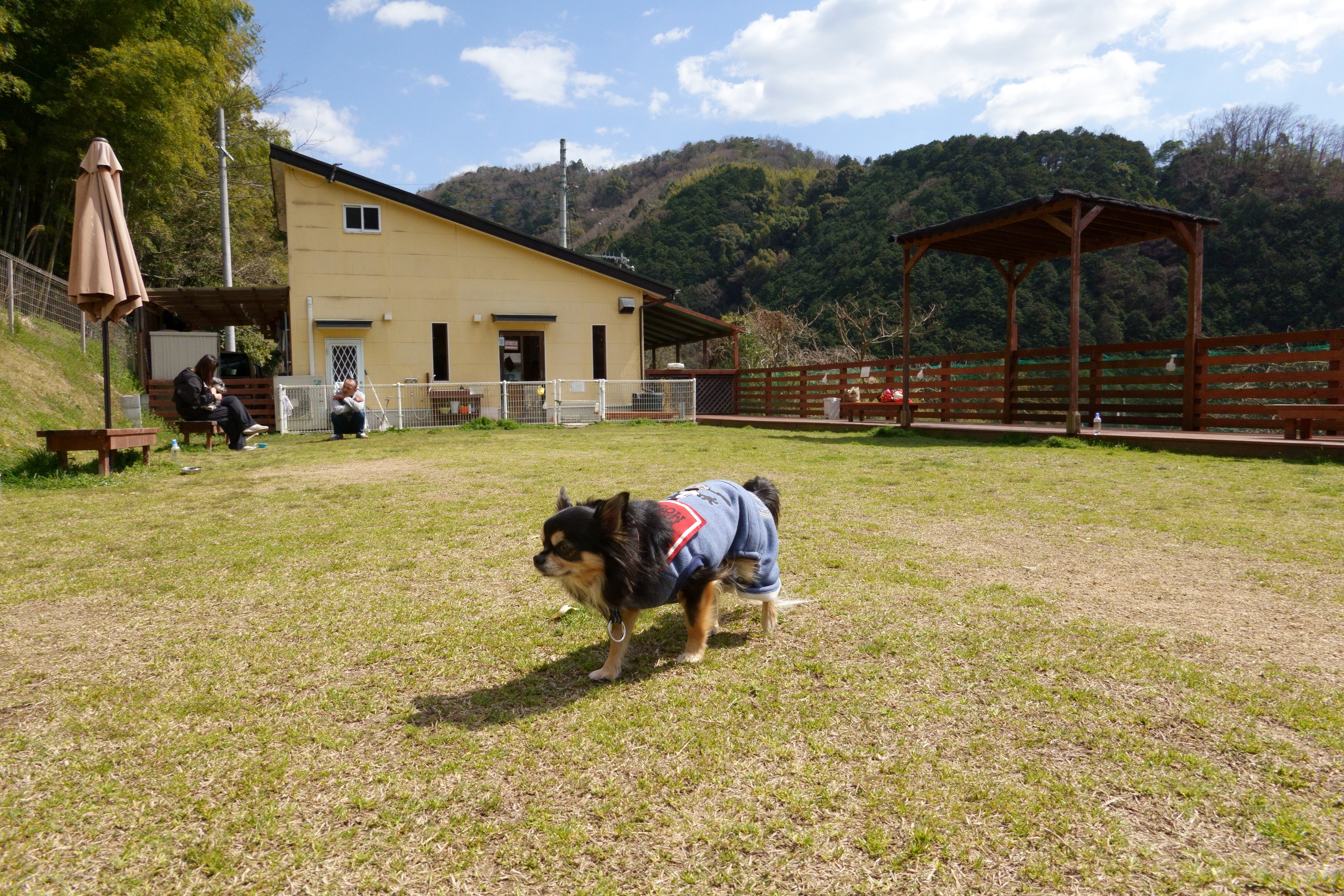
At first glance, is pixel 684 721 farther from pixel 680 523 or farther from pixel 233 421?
pixel 233 421

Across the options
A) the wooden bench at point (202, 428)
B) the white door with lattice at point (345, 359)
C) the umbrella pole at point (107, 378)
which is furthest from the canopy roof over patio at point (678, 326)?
the umbrella pole at point (107, 378)

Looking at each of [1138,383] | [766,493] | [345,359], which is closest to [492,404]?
[345,359]

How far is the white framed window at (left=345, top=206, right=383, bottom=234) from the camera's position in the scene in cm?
1672

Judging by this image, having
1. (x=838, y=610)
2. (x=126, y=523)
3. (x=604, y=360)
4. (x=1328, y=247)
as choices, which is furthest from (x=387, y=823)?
(x=1328, y=247)

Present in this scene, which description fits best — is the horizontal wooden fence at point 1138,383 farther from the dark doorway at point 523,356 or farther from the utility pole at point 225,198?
the utility pole at point 225,198

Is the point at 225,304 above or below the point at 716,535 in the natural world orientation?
above

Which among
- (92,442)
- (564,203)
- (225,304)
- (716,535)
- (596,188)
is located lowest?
(716,535)

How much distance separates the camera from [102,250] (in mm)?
6941

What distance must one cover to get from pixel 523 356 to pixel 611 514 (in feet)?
56.1

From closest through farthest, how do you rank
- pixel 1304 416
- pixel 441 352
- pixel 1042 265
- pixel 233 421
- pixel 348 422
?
pixel 1304 416, pixel 233 421, pixel 348 422, pixel 441 352, pixel 1042 265

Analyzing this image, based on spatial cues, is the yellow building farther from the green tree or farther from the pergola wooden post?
the pergola wooden post

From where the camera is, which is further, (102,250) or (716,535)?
(102,250)

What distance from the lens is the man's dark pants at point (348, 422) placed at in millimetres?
13047

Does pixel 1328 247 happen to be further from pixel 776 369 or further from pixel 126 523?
pixel 126 523
